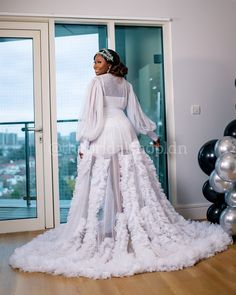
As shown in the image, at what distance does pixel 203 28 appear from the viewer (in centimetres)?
343

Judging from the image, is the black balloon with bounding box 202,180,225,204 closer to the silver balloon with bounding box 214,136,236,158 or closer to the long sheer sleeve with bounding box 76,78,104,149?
the silver balloon with bounding box 214,136,236,158

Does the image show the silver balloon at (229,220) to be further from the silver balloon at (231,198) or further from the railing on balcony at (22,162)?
the railing on balcony at (22,162)

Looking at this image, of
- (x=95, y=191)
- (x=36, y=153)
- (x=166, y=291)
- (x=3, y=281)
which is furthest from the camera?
(x=36, y=153)

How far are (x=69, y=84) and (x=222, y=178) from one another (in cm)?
173

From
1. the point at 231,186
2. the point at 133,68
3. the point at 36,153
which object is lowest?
the point at 231,186

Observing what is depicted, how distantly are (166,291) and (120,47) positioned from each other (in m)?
2.42

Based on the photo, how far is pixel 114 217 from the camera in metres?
2.38

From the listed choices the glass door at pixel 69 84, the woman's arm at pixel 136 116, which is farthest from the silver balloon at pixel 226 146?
the glass door at pixel 69 84

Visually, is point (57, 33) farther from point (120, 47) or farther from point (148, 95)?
point (148, 95)

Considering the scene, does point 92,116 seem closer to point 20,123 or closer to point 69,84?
point 69,84

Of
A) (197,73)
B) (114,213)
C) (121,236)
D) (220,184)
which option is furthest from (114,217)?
(197,73)

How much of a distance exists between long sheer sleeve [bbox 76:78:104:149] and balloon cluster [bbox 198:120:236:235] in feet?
3.14

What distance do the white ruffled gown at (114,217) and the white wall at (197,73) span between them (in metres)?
0.86

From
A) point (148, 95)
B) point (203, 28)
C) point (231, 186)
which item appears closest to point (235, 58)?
point (203, 28)
